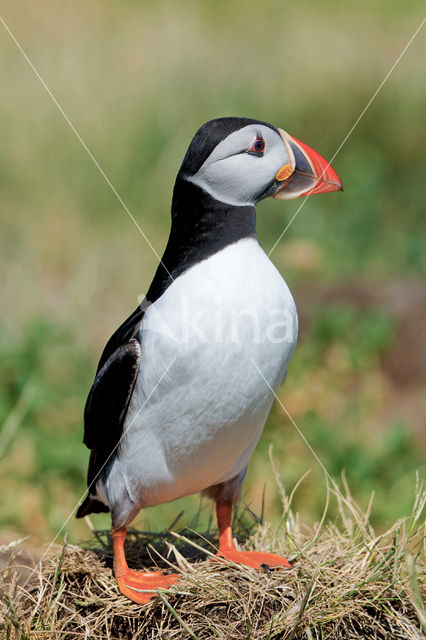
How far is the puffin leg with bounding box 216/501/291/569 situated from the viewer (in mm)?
3033

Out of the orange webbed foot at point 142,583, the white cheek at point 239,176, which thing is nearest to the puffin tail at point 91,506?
the orange webbed foot at point 142,583

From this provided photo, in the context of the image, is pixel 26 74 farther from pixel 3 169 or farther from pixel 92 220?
pixel 92 220

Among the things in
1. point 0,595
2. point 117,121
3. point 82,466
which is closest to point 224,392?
point 0,595

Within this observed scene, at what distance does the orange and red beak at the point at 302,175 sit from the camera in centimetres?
301

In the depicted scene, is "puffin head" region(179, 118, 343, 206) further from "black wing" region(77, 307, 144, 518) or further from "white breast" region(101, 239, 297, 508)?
"black wing" region(77, 307, 144, 518)

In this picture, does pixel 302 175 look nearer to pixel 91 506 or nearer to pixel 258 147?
pixel 258 147

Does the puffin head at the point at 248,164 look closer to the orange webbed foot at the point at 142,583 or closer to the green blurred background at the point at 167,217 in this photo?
the orange webbed foot at the point at 142,583

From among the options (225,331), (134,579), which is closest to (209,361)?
(225,331)

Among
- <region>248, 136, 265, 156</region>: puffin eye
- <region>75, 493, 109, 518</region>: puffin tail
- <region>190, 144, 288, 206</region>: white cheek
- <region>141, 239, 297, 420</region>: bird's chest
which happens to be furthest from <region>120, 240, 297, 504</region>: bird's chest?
<region>75, 493, 109, 518</region>: puffin tail

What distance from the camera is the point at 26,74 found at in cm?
876

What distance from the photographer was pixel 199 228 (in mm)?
2951

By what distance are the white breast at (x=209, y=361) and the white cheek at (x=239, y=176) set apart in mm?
167

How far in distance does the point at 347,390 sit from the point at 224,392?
3.69m

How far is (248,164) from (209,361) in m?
0.69
